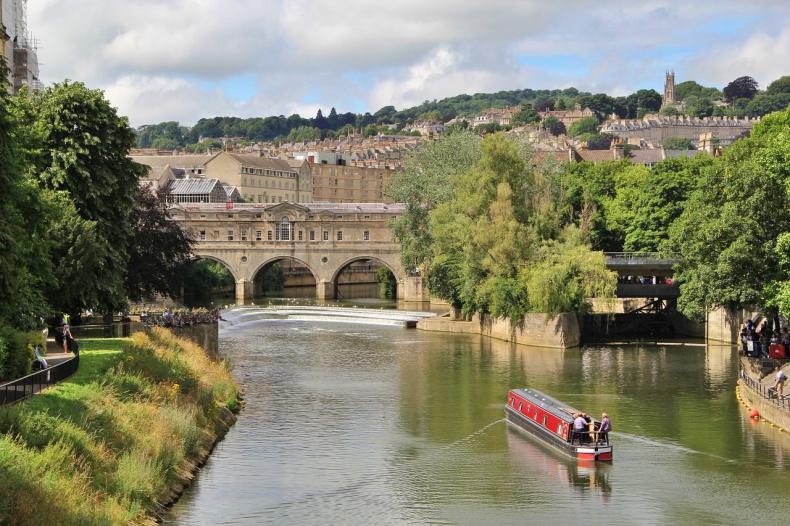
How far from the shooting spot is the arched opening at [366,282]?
367ft

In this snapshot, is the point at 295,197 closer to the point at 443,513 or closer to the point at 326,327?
the point at 326,327

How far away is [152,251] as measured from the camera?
58688mm

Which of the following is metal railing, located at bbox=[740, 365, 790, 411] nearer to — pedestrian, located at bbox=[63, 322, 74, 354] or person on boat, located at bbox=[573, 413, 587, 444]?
person on boat, located at bbox=[573, 413, 587, 444]

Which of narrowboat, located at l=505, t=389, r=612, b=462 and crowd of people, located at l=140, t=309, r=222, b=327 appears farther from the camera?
crowd of people, located at l=140, t=309, r=222, b=327

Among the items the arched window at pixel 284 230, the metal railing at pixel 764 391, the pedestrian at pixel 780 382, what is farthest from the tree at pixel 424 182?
the pedestrian at pixel 780 382

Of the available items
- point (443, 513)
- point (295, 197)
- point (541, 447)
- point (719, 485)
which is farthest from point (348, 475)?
point (295, 197)

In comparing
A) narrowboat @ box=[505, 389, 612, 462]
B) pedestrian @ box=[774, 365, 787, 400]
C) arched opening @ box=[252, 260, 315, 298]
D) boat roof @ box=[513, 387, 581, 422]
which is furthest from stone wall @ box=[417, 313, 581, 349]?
arched opening @ box=[252, 260, 315, 298]

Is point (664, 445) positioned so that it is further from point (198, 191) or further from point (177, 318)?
point (198, 191)

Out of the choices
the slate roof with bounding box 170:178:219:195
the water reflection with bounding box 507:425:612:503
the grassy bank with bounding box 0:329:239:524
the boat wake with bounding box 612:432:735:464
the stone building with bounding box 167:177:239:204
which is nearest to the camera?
the grassy bank with bounding box 0:329:239:524

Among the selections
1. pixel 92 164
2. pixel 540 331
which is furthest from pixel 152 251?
pixel 540 331

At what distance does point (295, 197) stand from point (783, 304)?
472 feet

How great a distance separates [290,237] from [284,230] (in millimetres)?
911

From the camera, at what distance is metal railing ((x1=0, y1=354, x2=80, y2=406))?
26562mm

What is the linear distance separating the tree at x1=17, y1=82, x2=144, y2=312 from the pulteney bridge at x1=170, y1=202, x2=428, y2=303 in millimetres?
61162
